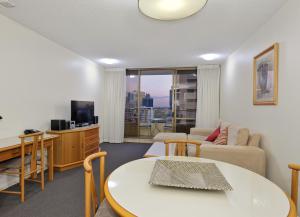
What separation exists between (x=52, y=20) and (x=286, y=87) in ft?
10.8

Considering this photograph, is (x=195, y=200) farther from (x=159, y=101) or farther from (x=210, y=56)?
(x=159, y=101)

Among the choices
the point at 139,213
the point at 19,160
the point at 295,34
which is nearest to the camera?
the point at 139,213

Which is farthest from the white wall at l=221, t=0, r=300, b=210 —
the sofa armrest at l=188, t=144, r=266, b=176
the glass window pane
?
the glass window pane

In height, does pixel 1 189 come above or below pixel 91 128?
below

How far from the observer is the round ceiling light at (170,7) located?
5.30ft

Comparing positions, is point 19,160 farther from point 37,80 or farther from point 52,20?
point 52,20

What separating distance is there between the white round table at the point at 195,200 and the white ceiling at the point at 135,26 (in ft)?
6.69

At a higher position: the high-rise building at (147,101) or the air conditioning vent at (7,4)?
the air conditioning vent at (7,4)

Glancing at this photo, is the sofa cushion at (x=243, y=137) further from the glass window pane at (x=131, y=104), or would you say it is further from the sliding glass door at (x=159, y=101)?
the glass window pane at (x=131, y=104)

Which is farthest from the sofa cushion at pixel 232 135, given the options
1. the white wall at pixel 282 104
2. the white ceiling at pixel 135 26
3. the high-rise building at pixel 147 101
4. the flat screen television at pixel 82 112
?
the high-rise building at pixel 147 101

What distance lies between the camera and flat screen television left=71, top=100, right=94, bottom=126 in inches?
154

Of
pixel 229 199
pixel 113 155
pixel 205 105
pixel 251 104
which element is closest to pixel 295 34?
pixel 251 104

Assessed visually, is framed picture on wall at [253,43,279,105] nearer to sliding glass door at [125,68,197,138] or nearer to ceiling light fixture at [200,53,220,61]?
ceiling light fixture at [200,53,220,61]

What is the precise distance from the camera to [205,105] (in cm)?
539
